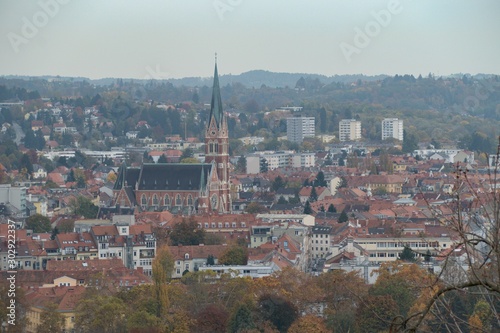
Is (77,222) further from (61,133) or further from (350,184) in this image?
(61,133)

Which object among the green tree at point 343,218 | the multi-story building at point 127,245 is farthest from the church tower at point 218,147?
the multi-story building at point 127,245

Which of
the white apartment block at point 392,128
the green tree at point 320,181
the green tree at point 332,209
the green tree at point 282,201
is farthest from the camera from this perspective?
the white apartment block at point 392,128

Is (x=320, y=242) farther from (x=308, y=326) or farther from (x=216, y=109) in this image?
(x=308, y=326)

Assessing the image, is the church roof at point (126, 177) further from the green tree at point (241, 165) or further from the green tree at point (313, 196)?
the green tree at point (241, 165)

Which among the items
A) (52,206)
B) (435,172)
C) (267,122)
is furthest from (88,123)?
(52,206)

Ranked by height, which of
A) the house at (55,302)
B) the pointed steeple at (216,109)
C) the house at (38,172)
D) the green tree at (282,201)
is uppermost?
the pointed steeple at (216,109)

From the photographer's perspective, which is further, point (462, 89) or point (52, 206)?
point (462, 89)

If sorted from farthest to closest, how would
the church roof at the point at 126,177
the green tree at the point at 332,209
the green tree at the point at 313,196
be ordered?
the green tree at the point at 313,196, the church roof at the point at 126,177, the green tree at the point at 332,209
